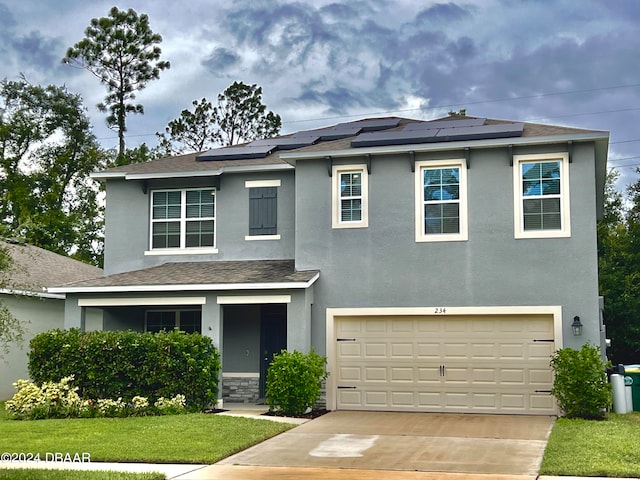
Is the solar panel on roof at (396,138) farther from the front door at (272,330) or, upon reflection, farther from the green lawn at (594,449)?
the green lawn at (594,449)

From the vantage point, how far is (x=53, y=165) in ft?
120

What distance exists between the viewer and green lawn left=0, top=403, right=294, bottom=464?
37.2ft

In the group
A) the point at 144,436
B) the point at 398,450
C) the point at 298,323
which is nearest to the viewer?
the point at 398,450

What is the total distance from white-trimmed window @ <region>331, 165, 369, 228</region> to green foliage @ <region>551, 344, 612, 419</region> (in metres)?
5.37

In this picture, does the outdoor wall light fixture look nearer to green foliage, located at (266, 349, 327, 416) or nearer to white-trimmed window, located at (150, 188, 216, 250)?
green foliage, located at (266, 349, 327, 416)

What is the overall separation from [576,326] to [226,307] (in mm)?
8241

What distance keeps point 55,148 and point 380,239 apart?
80.3ft

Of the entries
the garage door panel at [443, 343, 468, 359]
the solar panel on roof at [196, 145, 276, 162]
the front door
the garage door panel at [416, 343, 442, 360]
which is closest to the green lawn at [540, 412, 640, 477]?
the garage door panel at [443, 343, 468, 359]

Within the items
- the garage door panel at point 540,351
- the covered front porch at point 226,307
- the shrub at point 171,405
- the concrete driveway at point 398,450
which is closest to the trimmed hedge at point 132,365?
the shrub at point 171,405

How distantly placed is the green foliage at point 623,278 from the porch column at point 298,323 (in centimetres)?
1594

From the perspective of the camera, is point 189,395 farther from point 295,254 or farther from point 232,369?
point 295,254

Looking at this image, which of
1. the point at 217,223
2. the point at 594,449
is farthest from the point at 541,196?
the point at 217,223

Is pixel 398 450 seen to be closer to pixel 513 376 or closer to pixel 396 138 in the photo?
pixel 513 376

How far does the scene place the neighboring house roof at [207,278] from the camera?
1697 cm
